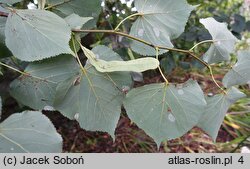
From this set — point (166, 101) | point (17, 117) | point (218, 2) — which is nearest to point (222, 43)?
point (166, 101)

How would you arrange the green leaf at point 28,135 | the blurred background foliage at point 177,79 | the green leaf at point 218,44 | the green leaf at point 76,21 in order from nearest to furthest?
1. the green leaf at point 28,135
2. the green leaf at point 76,21
3. the green leaf at point 218,44
4. the blurred background foliage at point 177,79

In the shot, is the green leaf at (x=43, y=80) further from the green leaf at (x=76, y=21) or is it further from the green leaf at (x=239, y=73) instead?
the green leaf at (x=239, y=73)

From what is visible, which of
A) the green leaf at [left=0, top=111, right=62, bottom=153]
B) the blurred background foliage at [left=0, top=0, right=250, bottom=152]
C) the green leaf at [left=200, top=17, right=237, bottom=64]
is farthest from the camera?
the blurred background foliage at [left=0, top=0, right=250, bottom=152]

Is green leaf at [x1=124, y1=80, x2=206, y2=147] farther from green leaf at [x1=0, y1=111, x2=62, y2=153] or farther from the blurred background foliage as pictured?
the blurred background foliage

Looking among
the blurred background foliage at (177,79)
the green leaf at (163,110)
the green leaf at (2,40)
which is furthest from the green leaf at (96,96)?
the blurred background foliage at (177,79)

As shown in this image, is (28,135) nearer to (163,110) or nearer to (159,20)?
(163,110)

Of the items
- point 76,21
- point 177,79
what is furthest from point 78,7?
point 177,79

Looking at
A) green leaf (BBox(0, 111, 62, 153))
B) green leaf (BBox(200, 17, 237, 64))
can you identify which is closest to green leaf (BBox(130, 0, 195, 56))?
green leaf (BBox(200, 17, 237, 64))
